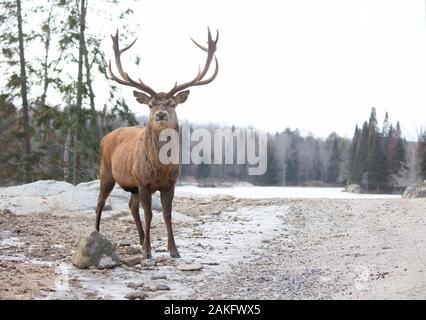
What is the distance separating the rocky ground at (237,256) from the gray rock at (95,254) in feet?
0.37

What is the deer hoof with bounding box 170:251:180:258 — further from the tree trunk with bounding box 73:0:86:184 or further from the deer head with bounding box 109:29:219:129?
the tree trunk with bounding box 73:0:86:184

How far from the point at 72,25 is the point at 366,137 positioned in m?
22.5

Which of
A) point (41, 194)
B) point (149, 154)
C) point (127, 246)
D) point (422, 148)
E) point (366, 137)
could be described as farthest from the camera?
point (366, 137)

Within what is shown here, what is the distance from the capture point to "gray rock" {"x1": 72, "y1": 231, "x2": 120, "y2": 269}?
6.54m

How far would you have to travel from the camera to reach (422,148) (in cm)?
3400

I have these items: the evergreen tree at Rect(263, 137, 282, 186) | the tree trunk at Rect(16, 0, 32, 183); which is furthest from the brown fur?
the evergreen tree at Rect(263, 137, 282, 186)

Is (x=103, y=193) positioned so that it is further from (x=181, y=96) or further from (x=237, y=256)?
(x=237, y=256)

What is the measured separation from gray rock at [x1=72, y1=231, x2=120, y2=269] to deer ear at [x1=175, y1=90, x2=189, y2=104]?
2.30m

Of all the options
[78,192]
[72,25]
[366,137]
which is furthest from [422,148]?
[78,192]

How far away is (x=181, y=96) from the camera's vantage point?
7762 millimetres

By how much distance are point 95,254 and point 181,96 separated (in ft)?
8.57

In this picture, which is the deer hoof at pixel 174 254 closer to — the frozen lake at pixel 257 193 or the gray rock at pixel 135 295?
the gray rock at pixel 135 295

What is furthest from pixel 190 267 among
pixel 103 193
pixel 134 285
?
pixel 103 193
